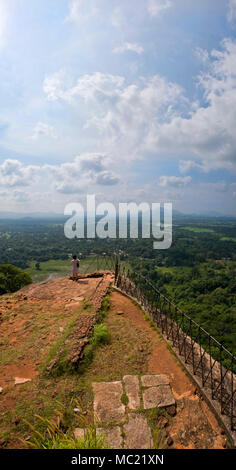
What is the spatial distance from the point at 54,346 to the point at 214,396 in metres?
3.48

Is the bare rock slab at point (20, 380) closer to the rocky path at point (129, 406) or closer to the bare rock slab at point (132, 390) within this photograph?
the rocky path at point (129, 406)

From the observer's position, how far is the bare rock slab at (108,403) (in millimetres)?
3440

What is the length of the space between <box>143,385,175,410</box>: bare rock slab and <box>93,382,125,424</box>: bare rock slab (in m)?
0.44

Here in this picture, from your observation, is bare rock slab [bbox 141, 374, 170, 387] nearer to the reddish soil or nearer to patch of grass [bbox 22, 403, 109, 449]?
the reddish soil

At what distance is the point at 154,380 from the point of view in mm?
4305

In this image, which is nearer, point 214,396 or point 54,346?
point 214,396

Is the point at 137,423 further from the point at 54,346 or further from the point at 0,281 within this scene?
the point at 0,281

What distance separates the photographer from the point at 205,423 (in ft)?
11.5

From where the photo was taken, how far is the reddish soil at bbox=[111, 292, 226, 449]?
3193 millimetres

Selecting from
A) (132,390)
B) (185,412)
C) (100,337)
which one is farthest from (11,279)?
(185,412)

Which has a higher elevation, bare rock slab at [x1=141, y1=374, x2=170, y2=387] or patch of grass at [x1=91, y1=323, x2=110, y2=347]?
patch of grass at [x1=91, y1=323, x2=110, y2=347]

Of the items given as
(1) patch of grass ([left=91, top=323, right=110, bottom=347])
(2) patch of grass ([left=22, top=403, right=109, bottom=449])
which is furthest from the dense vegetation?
(2) patch of grass ([left=22, top=403, right=109, bottom=449])

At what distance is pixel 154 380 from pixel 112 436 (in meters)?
1.43
